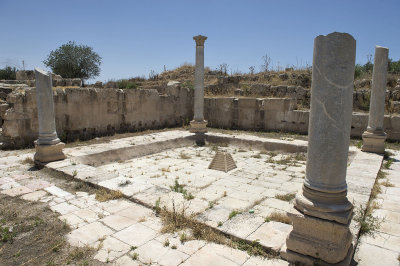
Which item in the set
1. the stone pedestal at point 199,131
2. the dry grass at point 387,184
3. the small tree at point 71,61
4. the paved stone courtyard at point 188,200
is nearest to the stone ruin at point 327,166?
the paved stone courtyard at point 188,200

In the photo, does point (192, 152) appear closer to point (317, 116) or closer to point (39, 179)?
point (39, 179)

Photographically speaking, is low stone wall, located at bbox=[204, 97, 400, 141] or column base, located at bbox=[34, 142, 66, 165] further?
low stone wall, located at bbox=[204, 97, 400, 141]

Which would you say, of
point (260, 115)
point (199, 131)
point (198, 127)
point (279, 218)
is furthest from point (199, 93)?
point (279, 218)

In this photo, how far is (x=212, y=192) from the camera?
580cm

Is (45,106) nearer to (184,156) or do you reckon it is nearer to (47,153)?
(47,153)

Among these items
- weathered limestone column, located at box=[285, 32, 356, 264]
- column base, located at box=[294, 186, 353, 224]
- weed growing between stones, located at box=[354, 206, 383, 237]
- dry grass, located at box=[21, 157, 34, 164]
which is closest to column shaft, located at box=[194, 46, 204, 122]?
dry grass, located at box=[21, 157, 34, 164]

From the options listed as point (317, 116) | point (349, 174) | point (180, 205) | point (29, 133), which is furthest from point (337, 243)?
point (29, 133)

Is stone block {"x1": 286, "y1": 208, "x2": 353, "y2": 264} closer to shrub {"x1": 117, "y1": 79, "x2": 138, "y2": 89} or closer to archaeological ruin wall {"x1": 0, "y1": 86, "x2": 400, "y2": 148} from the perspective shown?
archaeological ruin wall {"x1": 0, "y1": 86, "x2": 400, "y2": 148}

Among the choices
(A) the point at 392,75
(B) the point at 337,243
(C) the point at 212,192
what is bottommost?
(C) the point at 212,192

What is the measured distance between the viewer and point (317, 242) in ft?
9.94

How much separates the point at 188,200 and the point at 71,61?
31005mm

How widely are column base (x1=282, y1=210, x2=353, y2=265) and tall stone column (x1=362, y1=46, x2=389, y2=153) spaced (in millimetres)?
6044

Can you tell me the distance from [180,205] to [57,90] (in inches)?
306

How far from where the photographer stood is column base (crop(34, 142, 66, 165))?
23.0ft
